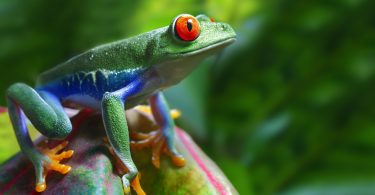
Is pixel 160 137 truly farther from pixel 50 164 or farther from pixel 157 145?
pixel 50 164

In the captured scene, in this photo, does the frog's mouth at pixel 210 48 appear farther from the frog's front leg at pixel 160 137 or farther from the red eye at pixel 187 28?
the frog's front leg at pixel 160 137

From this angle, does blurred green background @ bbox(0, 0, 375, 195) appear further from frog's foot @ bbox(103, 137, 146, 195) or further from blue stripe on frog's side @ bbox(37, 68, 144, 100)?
frog's foot @ bbox(103, 137, 146, 195)

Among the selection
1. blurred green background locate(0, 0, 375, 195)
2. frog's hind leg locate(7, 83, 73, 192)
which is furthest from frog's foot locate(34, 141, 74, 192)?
blurred green background locate(0, 0, 375, 195)

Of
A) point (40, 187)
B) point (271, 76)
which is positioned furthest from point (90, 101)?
point (271, 76)

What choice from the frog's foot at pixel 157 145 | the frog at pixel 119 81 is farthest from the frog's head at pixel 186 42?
the frog's foot at pixel 157 145

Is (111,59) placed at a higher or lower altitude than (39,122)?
higher

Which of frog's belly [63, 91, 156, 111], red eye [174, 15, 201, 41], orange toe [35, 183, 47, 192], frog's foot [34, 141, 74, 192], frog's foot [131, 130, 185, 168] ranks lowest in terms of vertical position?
orange toe [35, 183, 47, 192]
